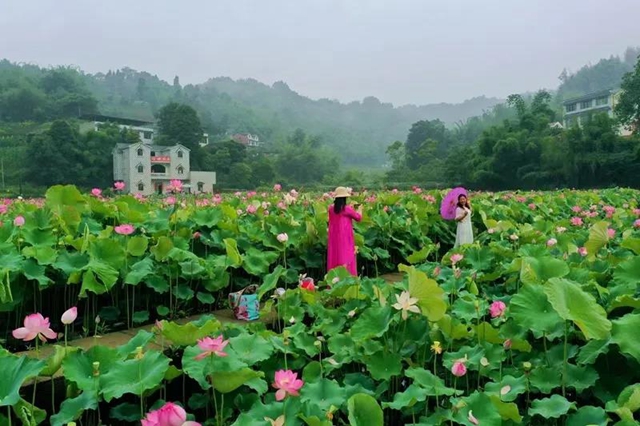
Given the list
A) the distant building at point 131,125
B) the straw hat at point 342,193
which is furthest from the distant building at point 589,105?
the straw hat at point 342,193

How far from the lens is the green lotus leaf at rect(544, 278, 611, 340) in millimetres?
1500

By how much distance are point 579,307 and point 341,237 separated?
2310mm

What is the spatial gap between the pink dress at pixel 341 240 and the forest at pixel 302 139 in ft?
86.6

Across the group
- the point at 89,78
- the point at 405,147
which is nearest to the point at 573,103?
the point at 405,147

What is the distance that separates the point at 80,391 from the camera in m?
1.62

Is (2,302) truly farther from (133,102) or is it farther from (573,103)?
(133,102)

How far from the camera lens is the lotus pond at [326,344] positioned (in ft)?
4.74

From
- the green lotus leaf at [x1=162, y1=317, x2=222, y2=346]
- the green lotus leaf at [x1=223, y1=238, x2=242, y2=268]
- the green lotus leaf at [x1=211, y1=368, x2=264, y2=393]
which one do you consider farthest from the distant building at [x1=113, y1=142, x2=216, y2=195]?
the green lotus leaf at [x1=211, y1=368, x2=264, y2=393]

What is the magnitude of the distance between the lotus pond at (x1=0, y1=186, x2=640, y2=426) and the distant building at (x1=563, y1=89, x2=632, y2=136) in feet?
176

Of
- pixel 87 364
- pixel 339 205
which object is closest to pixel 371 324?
pixel 87 364

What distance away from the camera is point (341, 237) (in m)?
3.78

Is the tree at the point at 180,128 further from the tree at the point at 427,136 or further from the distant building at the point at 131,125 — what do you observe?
the tree at the point at 427,136

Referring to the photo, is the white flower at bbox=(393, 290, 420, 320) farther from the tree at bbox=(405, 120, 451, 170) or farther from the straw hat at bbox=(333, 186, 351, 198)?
the tree at bbox=(405, 120, 451, 170)

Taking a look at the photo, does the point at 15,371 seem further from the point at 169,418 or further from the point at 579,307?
the point at 579,307
